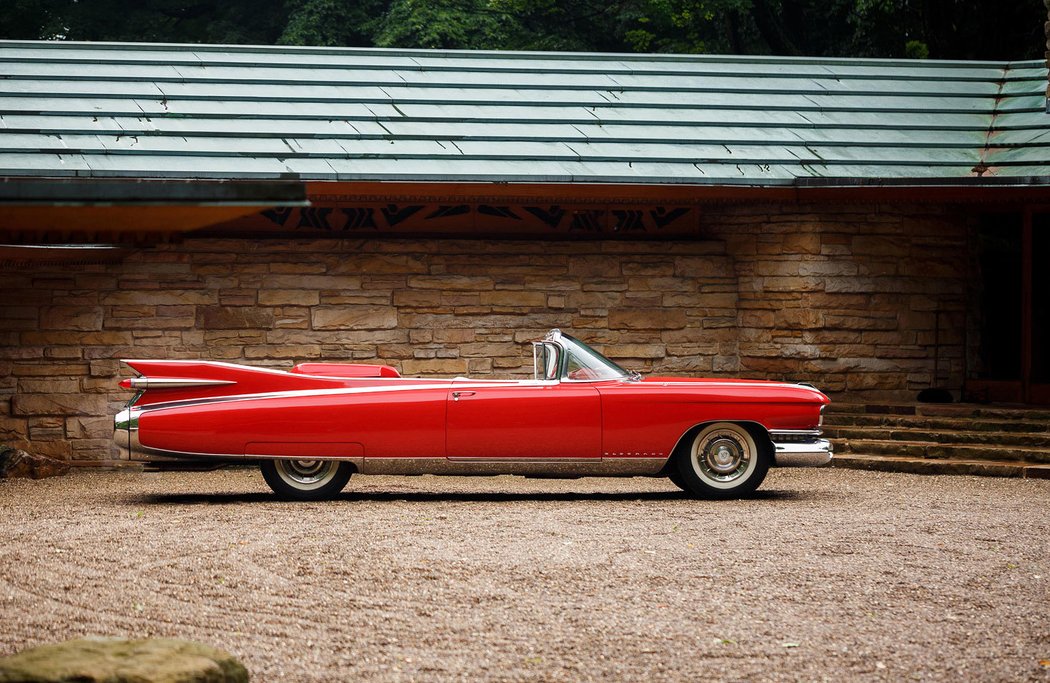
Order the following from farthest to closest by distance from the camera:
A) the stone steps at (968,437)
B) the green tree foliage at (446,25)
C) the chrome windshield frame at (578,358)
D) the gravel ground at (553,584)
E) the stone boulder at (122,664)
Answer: the green tree foliage at (446,25), the stone steps at (968,437), the chrome windshield frame at (578,358), the gravel ground at (553,584), the stone boulder at (122,664)

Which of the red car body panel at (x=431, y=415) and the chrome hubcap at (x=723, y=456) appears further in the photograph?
the chrome hubcap at (x=723, y=456)

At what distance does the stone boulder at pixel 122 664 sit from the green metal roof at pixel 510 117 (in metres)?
8.77

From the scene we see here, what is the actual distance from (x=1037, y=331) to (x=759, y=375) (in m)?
3.11

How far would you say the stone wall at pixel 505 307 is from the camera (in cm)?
1273

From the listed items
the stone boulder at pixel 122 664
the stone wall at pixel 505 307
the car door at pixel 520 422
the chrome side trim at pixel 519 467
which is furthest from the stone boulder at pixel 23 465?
the stone boulder at pixel 122 664

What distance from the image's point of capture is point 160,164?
12.9 metres

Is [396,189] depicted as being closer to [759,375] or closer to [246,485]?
[246,485]

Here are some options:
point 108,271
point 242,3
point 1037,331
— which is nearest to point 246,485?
point 108,271

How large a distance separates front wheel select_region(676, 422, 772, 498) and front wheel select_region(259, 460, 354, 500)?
2.63 meters

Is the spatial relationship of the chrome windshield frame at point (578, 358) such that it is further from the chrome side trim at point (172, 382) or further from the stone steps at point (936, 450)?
the stone steps at point (936, 450)

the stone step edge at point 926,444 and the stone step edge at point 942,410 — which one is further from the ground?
the stone step edge at point 942,410

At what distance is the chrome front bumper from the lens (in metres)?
9.95

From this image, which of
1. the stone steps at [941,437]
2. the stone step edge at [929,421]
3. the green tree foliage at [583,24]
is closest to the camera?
the stone steps at [941,437]

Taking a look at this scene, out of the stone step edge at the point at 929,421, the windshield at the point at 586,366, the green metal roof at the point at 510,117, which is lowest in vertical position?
the stone step edge at the point at 929,421
